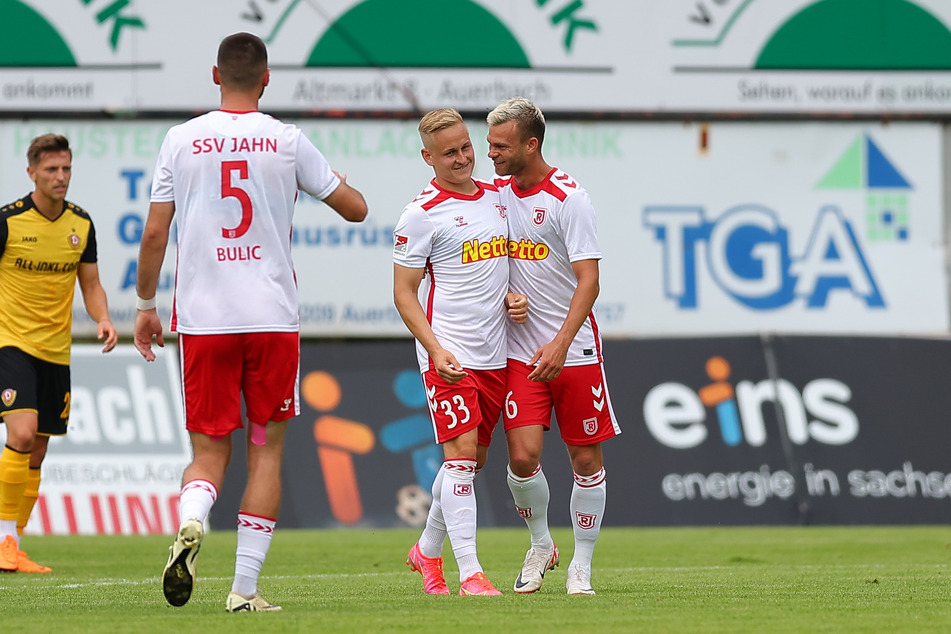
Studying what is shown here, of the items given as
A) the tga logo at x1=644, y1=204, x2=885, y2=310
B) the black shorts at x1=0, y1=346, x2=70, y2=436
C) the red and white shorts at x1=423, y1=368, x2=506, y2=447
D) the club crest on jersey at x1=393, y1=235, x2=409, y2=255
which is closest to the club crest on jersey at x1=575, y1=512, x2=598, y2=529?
the red and white shorts at x1=423, y1=368, x2=506, y2=447

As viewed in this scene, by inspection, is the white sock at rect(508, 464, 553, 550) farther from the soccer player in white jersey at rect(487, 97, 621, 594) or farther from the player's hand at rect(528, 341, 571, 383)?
the player's hand at rect(528, 341, 571, 383)

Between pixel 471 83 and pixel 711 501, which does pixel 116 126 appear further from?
pixel 711 501

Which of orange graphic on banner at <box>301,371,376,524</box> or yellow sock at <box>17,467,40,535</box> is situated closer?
yellow sock at <box>17,467,40,535</box>

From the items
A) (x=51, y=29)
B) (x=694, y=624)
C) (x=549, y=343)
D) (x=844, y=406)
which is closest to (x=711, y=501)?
(x=844, y=406)

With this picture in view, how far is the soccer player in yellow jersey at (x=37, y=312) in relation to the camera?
8.38m

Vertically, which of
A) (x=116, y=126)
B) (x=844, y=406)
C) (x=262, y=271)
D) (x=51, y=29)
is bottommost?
(x=844, y=406)

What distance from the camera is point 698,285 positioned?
50.2 ft

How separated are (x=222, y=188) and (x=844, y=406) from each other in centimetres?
876

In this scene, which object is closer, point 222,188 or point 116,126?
point 222,188

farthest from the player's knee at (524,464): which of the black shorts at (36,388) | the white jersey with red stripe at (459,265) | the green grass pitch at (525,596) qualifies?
the black shorts at (36,388)

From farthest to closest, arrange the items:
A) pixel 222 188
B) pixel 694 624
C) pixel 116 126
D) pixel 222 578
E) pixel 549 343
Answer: pixel 116 126
pixel 222 578
pixel 549 343
pixel 222 188
pixel 694 624

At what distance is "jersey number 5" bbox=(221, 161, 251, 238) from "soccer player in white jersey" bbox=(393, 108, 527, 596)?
106 centimetres

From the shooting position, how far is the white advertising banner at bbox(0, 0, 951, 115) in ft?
49.6

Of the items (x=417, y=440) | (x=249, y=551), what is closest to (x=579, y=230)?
(x=249, y=551)
